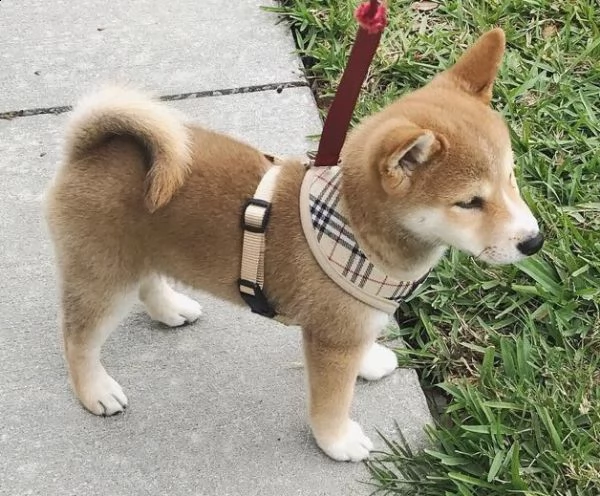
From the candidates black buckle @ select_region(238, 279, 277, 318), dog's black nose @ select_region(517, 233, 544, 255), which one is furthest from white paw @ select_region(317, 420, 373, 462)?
dog's black nose @ select_region(517, 233, 544, 255)

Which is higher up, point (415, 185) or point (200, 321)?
point (415, 185)

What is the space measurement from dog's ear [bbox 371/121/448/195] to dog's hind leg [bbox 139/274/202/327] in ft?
3.68

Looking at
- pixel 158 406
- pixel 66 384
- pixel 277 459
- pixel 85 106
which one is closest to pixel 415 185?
pixel 85 106

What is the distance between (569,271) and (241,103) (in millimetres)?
1692

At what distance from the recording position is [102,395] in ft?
8.92

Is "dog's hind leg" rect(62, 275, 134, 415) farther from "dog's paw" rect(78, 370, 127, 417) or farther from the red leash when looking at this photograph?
the red leash

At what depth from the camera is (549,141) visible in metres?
3.45

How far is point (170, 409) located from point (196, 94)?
5.46ft

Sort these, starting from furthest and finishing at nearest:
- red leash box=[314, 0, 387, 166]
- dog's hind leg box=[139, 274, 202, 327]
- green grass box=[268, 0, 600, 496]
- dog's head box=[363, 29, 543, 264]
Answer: dog's hind leg box=[139, 274, 202, 327], green grass box=[268, 0, 600, 496], dog's head box=[363, 29, 543, 264], red leash box=[314, 0, 387, 166]

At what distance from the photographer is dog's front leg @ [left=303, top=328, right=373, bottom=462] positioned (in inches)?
93.0

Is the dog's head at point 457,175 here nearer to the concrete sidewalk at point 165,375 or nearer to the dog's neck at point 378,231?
the dog's neck at point 378,231

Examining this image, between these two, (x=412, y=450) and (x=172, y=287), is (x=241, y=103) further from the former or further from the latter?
(x=412, y=450)

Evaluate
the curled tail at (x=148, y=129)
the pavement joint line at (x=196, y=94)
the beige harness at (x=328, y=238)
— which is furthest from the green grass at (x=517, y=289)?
the curled tail at (x=148, y=129)

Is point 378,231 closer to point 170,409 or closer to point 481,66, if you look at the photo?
point 481,66
